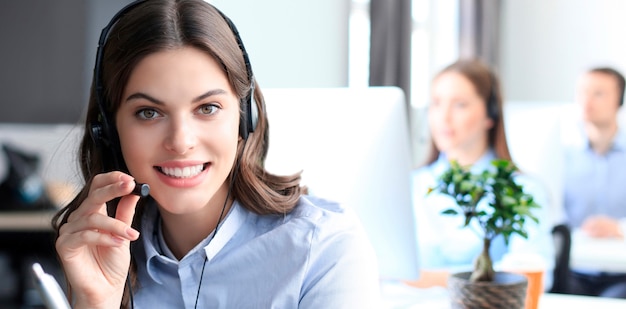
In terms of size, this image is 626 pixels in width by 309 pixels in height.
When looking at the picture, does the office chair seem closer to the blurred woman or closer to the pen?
the blurred woman

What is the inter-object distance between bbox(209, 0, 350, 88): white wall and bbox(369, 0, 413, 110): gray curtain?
1358mm

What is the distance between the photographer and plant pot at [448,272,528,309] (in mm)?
1354

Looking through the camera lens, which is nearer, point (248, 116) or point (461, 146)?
point (248, 116)

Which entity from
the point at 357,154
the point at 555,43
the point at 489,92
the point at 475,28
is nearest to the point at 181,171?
the point at 357,154

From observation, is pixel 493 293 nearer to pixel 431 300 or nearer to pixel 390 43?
pixel 431 300

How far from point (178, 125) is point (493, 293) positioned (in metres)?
0.63

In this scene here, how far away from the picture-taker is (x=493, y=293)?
136cm

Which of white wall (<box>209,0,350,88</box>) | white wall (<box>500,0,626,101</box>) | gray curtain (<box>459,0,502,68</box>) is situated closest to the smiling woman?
white wall (<box>209,0,350,88</box>)

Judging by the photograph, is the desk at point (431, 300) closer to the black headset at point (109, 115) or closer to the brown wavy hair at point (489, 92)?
the black headset at point (109, 115)

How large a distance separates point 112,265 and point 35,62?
3.31 m

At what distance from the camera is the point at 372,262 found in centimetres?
120

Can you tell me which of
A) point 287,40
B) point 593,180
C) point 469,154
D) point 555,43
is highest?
point 555,43

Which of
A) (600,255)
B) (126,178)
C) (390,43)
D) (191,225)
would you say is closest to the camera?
(126,178)

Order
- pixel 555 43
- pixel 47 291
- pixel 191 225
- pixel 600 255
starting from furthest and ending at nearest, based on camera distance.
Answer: pixel 555 43, pixel 600 255, pixel 191 225, pixel 47 291
